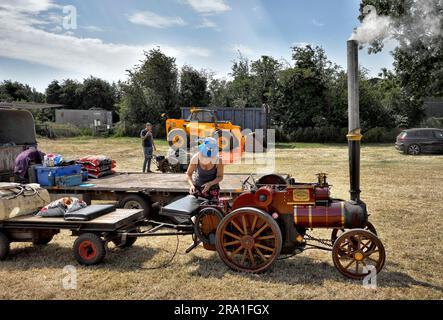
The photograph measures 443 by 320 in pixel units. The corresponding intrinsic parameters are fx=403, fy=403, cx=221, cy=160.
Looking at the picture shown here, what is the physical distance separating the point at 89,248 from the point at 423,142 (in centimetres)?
1816

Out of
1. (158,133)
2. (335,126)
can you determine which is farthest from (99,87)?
(335,126)

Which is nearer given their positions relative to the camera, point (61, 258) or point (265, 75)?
point (61, 258)

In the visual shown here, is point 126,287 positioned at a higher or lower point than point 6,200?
lower

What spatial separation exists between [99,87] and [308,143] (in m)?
36.6

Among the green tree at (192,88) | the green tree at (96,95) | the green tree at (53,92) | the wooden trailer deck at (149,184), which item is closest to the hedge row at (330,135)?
the green tree at (192,88)

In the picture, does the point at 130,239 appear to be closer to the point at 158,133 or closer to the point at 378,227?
the point at 378,227

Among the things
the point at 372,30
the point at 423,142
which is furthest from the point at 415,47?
the point at 372,30

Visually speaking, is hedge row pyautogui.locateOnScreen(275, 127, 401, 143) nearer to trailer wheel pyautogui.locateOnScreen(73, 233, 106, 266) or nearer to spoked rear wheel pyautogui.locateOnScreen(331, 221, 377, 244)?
spoked rear wheel pyautogui.locateOnScreen(331, 221, 377, 244)

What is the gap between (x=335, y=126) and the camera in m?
28.6

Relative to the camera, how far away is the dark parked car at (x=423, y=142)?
1917cm

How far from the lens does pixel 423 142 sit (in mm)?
19250

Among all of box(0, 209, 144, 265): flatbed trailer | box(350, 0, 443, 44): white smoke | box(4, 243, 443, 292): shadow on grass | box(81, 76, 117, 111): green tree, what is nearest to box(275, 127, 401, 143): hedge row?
box(350, 0, 443, 44): white smoke

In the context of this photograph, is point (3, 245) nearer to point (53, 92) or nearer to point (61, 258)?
point (61, 258)
